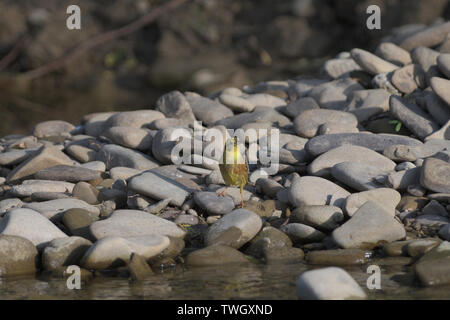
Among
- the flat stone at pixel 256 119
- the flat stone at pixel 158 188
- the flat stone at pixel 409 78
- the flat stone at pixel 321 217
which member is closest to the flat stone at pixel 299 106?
the flat stone at pixel 256 119

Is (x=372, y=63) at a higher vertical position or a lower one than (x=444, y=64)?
higher

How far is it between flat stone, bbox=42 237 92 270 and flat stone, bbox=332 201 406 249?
2205mm

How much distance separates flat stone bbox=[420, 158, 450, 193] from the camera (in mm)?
6344

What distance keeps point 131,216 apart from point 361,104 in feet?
12.5

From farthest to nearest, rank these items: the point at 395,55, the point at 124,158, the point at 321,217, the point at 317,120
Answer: the point at 395,55, the point at 317,120, the point at 124,158, the point at 321,217

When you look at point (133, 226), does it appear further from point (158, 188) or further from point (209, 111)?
point (209, 111)

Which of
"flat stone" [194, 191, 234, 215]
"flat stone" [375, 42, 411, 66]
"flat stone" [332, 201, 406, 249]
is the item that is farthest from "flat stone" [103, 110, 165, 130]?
"flat stone" [332, 201, 406, 249]

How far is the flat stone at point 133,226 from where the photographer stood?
585 cm

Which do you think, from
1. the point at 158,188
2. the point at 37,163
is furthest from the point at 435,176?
the point at 37,163

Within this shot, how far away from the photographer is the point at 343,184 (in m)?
6.86

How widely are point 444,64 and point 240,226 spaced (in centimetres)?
377

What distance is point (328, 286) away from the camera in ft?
14.5

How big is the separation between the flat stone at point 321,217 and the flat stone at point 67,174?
8.13 feet

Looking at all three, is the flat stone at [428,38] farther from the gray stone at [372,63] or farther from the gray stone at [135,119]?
the gray stone at [135,119]
